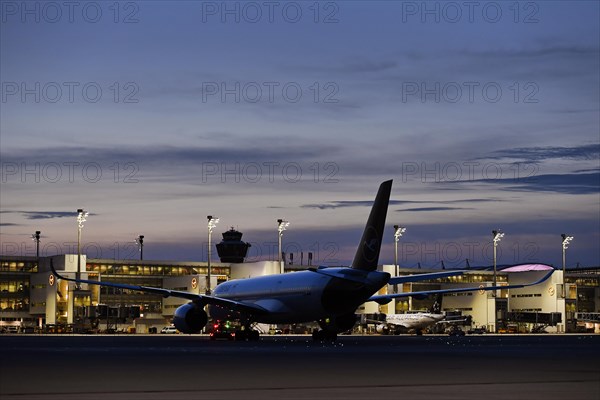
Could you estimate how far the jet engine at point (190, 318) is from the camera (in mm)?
83938

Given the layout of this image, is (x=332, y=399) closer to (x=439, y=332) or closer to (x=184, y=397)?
(x=184, y=397)

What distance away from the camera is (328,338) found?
8244 centimetres

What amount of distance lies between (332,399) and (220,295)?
238 ft

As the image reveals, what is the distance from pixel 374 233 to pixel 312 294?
805 centimetres

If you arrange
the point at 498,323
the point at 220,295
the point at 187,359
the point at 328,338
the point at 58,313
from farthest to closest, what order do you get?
1. the point at 498,323
2. the point at 58,313
3. the point at 220,295
4. the point at 328,338
5. the point at 187,359

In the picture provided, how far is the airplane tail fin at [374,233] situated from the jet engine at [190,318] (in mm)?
→ 16695

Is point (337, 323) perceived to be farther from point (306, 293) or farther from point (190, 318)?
point (190, 318)

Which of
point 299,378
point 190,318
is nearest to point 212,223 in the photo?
point 190,318

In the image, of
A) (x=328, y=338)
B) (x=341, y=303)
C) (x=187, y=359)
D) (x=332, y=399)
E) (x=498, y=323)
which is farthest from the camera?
(x=498, y=323)

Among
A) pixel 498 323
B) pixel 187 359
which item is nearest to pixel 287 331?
pixel 498 323

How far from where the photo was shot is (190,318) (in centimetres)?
8400

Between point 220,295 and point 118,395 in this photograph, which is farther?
point 220,295

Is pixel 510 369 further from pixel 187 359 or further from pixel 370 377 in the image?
pixel 187 359

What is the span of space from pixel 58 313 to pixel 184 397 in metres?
157
